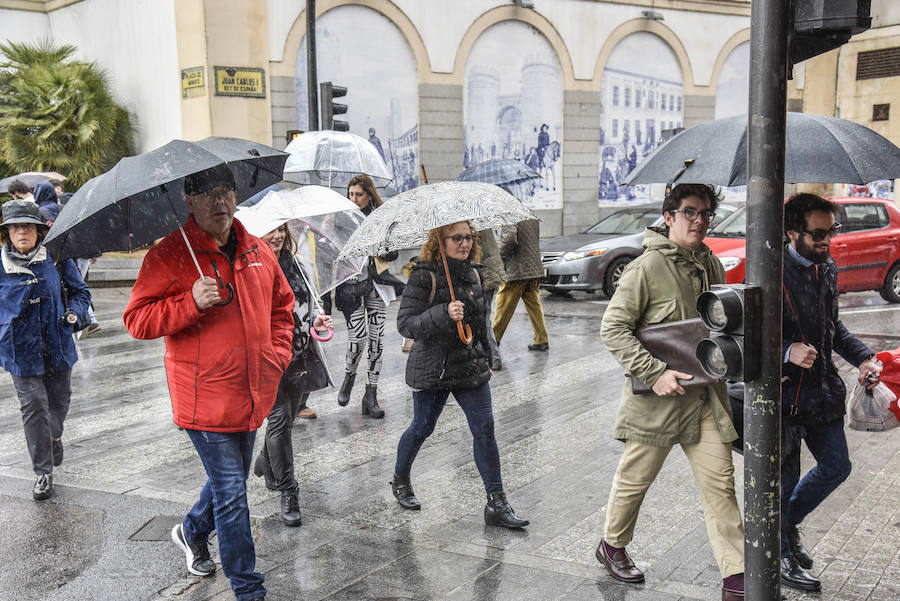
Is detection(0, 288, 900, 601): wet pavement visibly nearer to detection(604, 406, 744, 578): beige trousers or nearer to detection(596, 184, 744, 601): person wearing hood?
detection(604, 406, 744, 578): beige trousers

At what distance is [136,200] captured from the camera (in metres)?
3.98

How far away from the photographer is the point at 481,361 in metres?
5.05

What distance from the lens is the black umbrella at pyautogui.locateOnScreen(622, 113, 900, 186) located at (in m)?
3.69

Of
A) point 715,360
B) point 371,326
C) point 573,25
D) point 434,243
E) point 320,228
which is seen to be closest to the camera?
point 715,360

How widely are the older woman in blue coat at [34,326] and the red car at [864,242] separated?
30.7 ft

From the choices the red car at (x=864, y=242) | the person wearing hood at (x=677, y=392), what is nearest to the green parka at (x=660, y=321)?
the person wearing hood at (x=677, y=392)

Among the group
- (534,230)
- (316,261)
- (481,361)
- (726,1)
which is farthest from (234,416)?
(726,1)

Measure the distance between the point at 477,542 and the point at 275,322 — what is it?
1.64 meters

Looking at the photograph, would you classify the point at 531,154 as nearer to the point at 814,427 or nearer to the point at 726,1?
the point at 726,1

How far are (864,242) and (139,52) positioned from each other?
46.9ft

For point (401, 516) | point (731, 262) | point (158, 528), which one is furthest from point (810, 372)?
Result: point (731, 262)

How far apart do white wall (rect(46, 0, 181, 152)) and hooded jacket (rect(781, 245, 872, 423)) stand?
15.7 metres

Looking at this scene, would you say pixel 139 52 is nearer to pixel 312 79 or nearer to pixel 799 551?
pixel 312 79

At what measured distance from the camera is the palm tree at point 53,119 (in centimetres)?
1730
